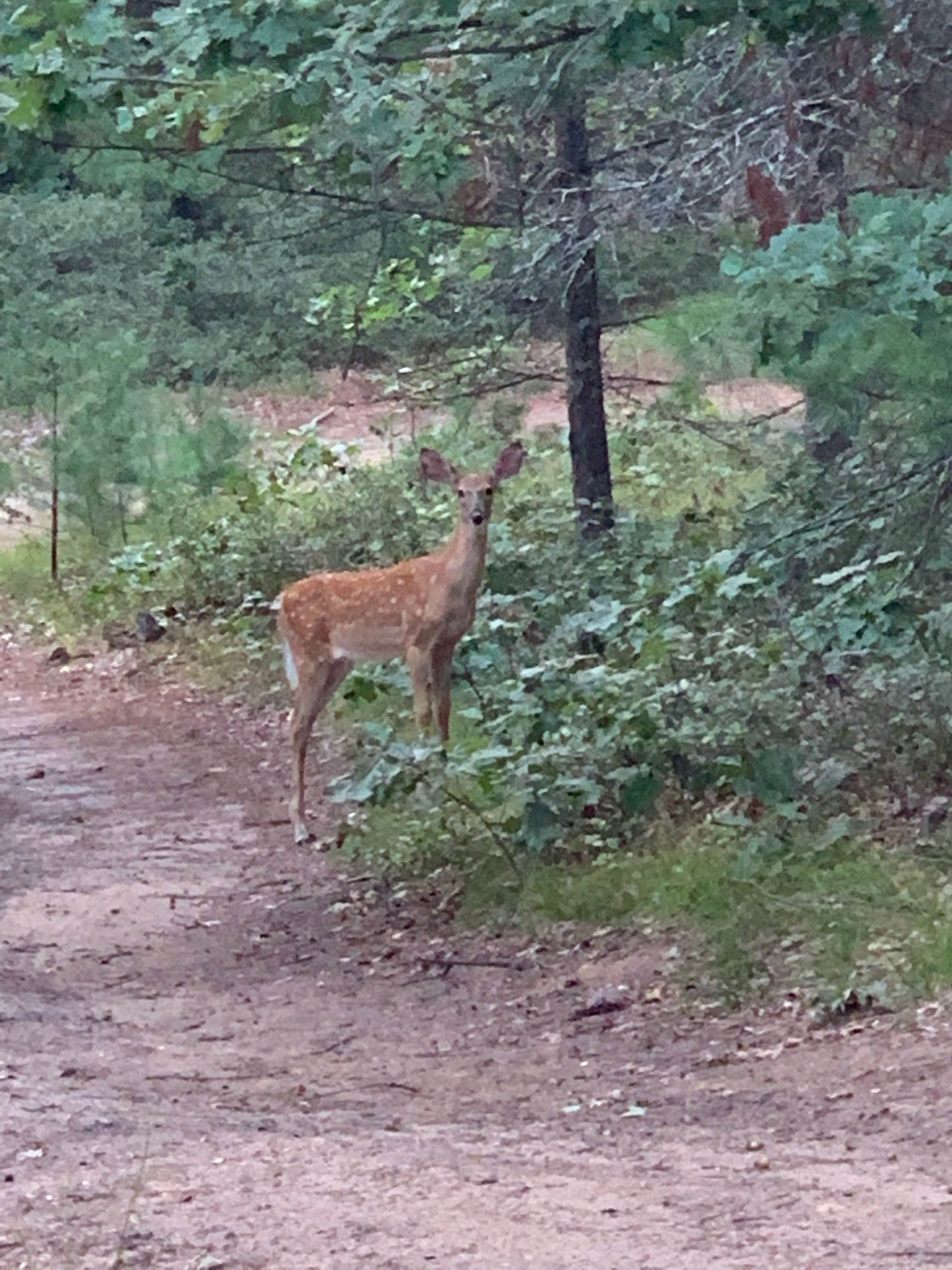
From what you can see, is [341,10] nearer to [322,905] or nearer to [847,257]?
[847,257]

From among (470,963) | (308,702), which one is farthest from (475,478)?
(470,963)

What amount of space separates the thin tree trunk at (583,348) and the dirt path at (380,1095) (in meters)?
4.25

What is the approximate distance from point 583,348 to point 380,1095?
8.01m

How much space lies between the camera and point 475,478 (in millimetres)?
10570

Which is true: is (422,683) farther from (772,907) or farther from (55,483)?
(55,483)

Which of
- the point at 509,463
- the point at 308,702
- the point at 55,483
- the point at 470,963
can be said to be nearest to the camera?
the point at 470,963

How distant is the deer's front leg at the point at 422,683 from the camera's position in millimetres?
10391

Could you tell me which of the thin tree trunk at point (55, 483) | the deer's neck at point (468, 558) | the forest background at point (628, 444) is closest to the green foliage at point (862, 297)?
the forest background at point (628, 444)

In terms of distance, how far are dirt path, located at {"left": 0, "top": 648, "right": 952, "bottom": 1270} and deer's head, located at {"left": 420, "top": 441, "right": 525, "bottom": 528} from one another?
1.99 m

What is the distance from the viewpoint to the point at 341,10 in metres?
8.07

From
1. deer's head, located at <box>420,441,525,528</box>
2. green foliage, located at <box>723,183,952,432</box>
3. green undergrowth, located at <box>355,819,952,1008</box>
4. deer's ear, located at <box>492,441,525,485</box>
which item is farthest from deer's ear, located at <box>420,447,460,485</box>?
green foliage, located at <box>723,183,952,432</box>

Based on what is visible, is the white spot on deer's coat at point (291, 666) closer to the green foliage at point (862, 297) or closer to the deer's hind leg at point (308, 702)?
the deer's hind leg at point (308, 702)

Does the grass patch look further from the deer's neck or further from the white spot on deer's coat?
the white spot on deer's coat

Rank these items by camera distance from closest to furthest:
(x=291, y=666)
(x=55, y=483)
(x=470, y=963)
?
(x=470, y=963)
(x=291, y=666)
(x=55, y=483)
